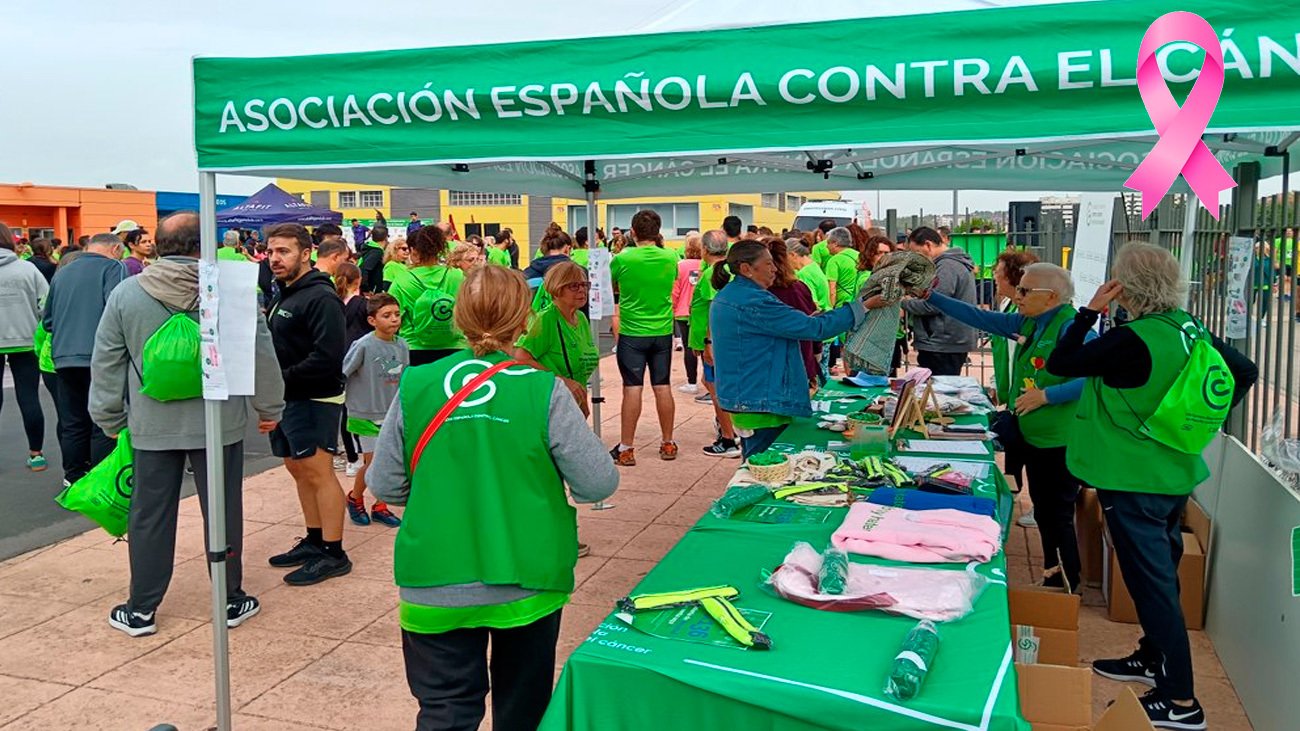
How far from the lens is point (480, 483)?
250 cm

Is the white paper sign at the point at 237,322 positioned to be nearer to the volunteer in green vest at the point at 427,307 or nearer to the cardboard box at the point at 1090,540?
the volunteer in green vest at the point at 427,307

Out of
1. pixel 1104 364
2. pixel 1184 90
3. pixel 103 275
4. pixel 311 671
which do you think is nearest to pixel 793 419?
pixel 1104 364

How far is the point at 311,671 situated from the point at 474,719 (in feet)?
5.46

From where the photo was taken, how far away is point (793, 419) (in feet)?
16.1

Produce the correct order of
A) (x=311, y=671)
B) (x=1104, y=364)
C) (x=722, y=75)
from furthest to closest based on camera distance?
(x=311, y=671)
(x=1104, y=364)
(x=722, y=75)

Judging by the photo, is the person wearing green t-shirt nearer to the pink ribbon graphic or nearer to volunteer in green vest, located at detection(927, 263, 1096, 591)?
volunteer in green vest, located at detection(927, 263, 1096, 591)

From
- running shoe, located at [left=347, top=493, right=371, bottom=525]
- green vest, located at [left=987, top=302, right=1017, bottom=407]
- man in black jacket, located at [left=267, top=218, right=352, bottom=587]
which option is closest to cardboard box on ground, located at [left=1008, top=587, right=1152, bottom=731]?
green vest, located at [left=987, top=302, right=1017, bottom=407]

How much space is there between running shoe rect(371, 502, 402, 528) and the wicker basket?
3.11m

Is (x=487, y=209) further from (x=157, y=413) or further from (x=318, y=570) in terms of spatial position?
(x=157, y=413)

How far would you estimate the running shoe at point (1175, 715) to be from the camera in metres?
3.45

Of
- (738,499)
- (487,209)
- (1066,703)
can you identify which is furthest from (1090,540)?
(487,209)

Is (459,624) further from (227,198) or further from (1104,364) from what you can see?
(227,198)

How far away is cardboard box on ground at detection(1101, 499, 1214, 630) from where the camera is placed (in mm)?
4332

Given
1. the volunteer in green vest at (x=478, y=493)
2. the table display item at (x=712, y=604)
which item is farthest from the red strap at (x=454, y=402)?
the table display item at (x=712, y=604)
